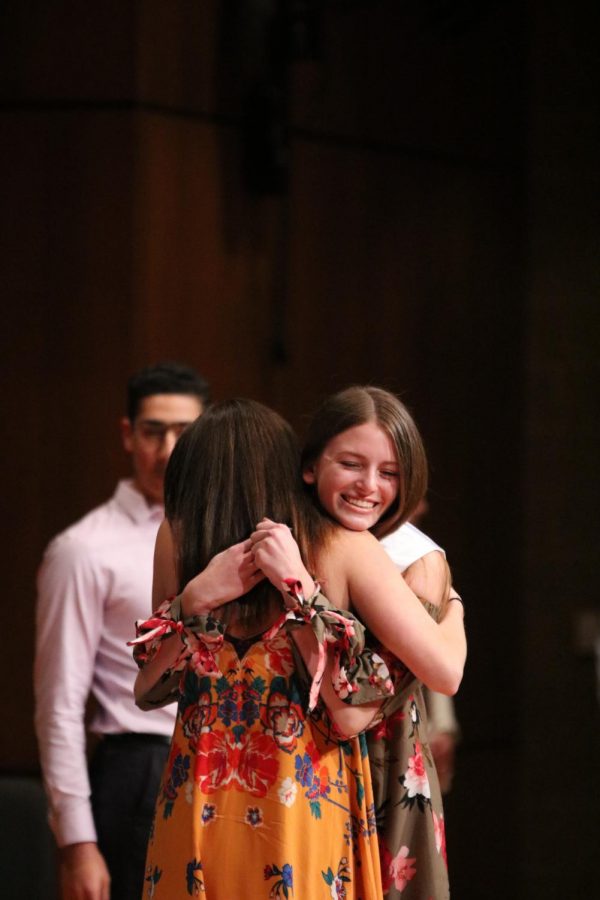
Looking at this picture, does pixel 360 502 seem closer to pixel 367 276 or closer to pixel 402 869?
pixel 402 869

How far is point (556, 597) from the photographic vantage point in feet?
13.9

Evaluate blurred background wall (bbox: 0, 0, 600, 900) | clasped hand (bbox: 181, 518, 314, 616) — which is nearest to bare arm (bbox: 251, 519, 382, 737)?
clasped hand (bbox: 181, 518, 314, 616)

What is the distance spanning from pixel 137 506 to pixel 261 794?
1008 mm

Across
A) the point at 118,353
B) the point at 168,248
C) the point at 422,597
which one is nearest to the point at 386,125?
the point at 168,248

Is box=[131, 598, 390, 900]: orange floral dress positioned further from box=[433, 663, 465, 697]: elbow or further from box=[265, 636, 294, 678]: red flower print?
box=[433, 663, 465, 697]: elbow

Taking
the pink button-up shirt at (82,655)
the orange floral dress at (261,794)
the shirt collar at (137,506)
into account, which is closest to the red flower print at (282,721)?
the orange floral dress at (261,794)

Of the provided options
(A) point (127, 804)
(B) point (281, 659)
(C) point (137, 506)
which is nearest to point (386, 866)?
(B) point (281, 659)

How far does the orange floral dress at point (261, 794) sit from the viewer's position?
1.58 metres

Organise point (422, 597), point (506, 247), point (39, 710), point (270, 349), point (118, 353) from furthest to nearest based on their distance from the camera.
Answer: point (506, 247) → point (270, 349) → point (118, 353) → point (39, 710) → point (422, 597)

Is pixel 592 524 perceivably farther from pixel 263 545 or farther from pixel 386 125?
pixel 263 545

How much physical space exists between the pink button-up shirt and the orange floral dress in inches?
26.5

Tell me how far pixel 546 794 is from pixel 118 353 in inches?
81.9

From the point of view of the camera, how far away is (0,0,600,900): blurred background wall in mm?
3389

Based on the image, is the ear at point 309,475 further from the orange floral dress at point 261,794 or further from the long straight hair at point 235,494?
the orange floral dress at point 261,794
